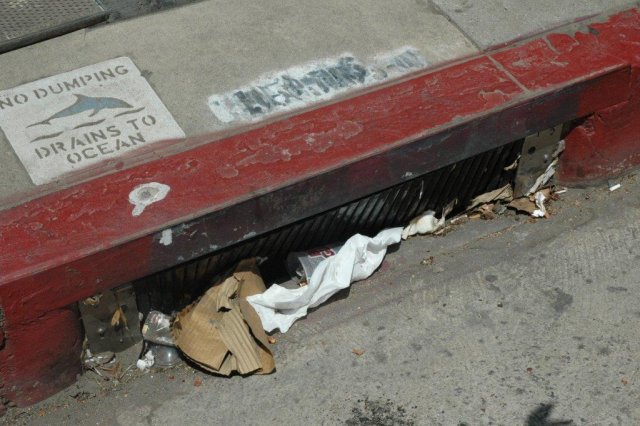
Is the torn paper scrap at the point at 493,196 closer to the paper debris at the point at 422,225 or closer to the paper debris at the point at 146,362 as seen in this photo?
the paper debris at the point at 422,225

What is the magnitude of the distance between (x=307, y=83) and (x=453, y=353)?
47.4 inches

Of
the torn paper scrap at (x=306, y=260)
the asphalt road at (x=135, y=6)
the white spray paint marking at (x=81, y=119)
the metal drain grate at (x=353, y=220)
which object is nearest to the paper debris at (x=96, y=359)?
the metal drain grate at (x=353, y=220)

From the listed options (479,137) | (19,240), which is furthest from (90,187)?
(479,137)

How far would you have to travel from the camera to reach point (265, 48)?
4137 mm

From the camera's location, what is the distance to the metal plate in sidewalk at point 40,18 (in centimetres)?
416

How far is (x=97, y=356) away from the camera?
3.52 m

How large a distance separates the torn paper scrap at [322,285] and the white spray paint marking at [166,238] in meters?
0.46

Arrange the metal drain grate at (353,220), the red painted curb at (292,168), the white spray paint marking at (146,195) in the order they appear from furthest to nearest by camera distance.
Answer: the metal drain grate at (353,220)
the white spray paint marking at (146,195)
the red painted curb at (292,168)

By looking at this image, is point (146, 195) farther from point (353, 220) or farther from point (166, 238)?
point (353, 220)

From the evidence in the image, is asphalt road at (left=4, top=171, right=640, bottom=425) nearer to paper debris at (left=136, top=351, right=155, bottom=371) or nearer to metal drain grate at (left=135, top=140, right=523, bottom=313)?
paper debris at (left=136, top=351, right=155, bottom=371)

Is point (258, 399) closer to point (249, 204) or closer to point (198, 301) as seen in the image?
point (198, 301)

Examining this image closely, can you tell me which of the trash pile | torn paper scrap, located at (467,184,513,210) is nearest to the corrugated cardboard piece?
the trash pile

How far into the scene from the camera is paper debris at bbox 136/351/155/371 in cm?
357

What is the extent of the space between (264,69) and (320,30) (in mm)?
376
